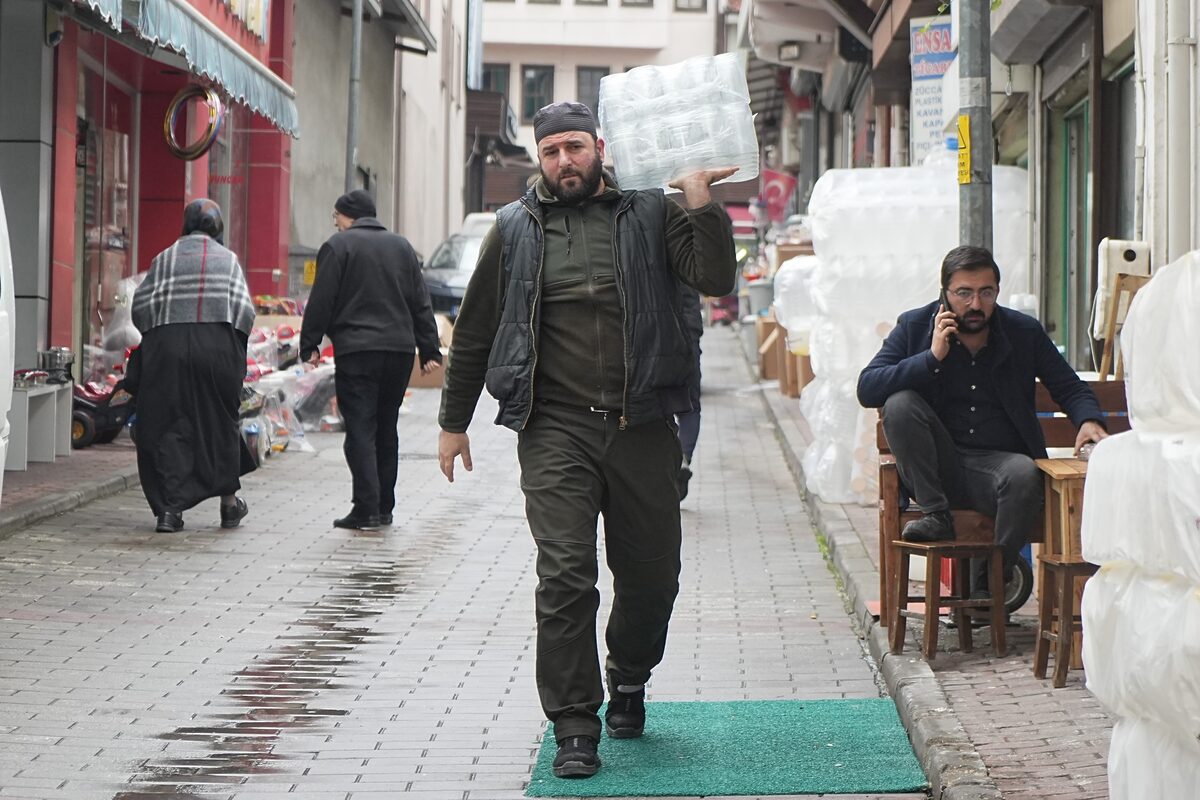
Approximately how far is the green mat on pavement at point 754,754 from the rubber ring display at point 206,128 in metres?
10.9

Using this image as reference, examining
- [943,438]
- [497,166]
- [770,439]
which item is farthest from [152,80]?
[497,166]

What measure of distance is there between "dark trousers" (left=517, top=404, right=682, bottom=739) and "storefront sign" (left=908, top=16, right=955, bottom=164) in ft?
24.6

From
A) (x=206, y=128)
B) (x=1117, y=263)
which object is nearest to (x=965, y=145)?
(x=1117, y=263)

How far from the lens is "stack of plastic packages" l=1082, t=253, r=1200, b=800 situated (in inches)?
151

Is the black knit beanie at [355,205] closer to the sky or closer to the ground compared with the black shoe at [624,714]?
closer to the sky

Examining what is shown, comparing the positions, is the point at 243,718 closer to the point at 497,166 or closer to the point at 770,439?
the point at 770,439

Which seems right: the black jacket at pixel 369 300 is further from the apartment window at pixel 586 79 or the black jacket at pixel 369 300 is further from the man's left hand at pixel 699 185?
the apartment window at pixel 586 79

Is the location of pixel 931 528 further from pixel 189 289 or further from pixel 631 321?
pixel 189 289

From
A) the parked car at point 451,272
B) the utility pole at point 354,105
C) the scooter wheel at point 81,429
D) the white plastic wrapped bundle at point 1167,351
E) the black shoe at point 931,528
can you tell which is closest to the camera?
the white plastic wrapped bundle at point 1167,351

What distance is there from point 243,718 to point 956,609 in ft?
8.73

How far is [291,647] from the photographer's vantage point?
7.41 metres

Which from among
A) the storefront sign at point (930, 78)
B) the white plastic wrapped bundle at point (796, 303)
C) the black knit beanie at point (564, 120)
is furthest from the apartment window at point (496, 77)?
the black knit beanie at point (564, 120)

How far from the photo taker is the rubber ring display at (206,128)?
52.6 feet

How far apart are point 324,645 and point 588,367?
8.15 ft
